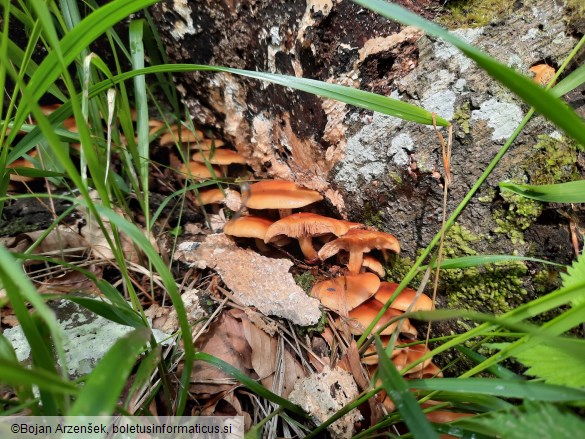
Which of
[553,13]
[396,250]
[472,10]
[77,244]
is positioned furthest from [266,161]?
[553,13]

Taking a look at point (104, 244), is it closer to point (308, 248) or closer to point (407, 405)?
point (308, 248)

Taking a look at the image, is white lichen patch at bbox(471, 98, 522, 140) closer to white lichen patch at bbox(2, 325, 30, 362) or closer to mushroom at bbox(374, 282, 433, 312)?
mushroom at bbox(374, 282, 433, 312)

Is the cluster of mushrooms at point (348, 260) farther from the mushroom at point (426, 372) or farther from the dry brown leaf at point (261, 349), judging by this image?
the dry brown leaf at point (261, 349)

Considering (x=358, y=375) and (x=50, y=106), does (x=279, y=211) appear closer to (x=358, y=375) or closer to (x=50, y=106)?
(x=358, y=375)

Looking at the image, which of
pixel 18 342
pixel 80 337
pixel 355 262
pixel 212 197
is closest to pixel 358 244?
pixel 355 262

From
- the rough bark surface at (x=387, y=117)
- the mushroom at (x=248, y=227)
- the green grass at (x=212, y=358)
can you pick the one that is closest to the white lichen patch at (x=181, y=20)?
the rough bark surface at (x=387, y=117)

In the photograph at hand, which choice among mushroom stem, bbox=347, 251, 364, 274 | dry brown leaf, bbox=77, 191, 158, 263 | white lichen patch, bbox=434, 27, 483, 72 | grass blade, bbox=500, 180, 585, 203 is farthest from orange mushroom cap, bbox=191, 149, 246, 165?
grass blade, bbox=500, 180, 585, 203
